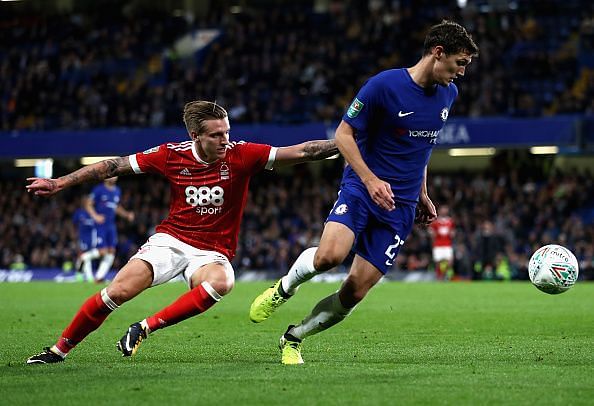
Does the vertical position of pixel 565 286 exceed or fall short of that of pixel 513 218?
it exceeds it

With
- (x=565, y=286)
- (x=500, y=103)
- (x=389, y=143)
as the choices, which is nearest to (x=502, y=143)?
(x=500, y=103)

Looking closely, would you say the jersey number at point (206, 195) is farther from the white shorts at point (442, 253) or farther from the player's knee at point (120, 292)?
the white shorts at point (442, 253)

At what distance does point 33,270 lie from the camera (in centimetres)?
3164

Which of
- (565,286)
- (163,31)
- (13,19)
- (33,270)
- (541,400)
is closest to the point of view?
(541,400)

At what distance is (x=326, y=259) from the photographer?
7.53m

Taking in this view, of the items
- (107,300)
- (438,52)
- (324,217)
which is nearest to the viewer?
(438,52)

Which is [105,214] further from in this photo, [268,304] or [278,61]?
[268,304]

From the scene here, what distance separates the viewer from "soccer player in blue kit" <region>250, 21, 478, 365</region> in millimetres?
7578

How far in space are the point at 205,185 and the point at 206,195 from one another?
77 millimetres

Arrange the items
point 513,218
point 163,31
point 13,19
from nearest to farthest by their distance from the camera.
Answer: point 513,218
point 163,31
point 13,19

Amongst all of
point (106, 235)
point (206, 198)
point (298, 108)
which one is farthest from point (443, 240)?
point (206, 198)

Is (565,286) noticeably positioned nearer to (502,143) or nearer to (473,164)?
(502,143)

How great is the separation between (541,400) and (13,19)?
39072mm

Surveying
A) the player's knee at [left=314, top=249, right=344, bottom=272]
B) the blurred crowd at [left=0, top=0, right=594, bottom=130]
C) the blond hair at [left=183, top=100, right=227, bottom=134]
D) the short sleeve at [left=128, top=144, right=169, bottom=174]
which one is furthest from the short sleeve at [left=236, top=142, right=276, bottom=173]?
the blurred crowd at [left=0, top=0, right=594, bottom=130]
